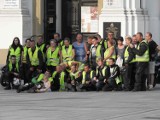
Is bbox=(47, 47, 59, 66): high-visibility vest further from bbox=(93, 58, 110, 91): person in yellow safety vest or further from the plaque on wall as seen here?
the plaque on wall

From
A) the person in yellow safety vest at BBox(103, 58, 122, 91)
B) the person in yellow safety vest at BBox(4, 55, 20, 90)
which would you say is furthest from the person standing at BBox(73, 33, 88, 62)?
the person in yellow safety vest at BBox(4, 55, 20, 90)

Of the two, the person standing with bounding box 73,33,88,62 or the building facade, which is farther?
the building facade

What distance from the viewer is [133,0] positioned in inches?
1154

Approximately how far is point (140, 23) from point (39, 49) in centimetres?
644

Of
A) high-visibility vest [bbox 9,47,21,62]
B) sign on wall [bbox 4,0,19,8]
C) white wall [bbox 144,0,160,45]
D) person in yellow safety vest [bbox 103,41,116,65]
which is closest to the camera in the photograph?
person in yellow safety vest [bbox 103,41,116,65]

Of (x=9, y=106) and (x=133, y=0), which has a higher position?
(x=133, y=0)

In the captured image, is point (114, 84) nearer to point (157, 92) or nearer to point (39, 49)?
point (157, 92)

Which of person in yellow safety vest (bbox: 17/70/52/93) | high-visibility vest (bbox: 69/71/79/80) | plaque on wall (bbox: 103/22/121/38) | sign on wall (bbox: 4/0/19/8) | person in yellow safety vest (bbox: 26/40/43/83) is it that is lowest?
person in yellow safety vest (bbox: 17/70/52/93)

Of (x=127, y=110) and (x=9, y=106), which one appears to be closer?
(x=127, y=110)

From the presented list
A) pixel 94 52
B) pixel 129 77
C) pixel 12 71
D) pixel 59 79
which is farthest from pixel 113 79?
pixel 12 71

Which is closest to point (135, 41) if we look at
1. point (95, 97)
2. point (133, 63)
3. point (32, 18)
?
point (133, 63)

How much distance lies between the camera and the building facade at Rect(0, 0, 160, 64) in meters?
29.3

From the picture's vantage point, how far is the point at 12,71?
2436 centimetres

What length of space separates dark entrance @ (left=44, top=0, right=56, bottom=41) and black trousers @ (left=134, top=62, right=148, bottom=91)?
9.33m
